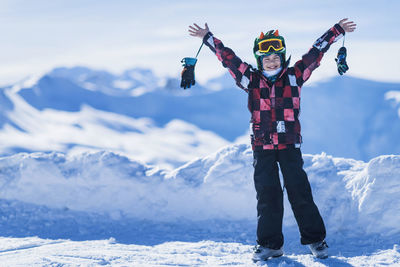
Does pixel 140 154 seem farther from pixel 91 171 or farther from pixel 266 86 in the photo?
pixel 266 86

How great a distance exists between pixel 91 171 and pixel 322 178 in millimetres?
2639

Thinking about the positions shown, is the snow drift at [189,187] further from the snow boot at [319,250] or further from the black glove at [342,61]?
the black glove at [342,61]

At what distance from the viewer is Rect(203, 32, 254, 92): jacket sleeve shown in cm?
309

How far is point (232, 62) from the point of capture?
3172 millimetres

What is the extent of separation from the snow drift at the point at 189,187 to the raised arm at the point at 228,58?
1552 mm

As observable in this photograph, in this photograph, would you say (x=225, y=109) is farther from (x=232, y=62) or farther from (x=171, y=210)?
(x=232, y=62)

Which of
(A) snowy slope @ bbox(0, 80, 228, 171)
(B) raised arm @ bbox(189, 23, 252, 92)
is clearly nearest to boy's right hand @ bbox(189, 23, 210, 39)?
(B) raised arm @ bbox(189, 23, 252, 92)

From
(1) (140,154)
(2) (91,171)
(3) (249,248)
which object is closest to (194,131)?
(1) (140,154)

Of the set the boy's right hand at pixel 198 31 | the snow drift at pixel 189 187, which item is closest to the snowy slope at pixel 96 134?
the snow drift at pixel 189 187

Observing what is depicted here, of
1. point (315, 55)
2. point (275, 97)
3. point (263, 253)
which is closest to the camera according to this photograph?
point (263, 253)

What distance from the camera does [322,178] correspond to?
419 cm

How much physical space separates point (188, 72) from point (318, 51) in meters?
1.03

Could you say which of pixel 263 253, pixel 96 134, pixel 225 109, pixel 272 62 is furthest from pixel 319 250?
pixel 225 109

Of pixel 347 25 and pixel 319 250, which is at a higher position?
pixel 347 25
